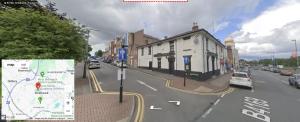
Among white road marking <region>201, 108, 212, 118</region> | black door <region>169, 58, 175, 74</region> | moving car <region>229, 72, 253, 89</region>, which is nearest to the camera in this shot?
white road marking <region>201, 108, 212, 118</region>

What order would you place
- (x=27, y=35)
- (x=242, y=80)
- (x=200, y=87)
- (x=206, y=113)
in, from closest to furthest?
1. (x=27, y=35)
2. (x=206, y=113)
3. (x=200, y=87)
4. (x=242, y=80)

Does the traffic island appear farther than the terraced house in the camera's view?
No

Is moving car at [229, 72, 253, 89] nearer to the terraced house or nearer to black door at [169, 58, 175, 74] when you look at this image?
the terraced house

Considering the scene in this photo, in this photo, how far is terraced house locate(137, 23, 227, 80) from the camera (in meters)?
21.7

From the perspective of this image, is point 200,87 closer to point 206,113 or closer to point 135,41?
point 206,113

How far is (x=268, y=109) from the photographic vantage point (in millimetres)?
9547

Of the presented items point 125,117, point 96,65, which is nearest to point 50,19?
point 125,117

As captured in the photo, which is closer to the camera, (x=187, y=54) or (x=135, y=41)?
(x=187, y=54)
